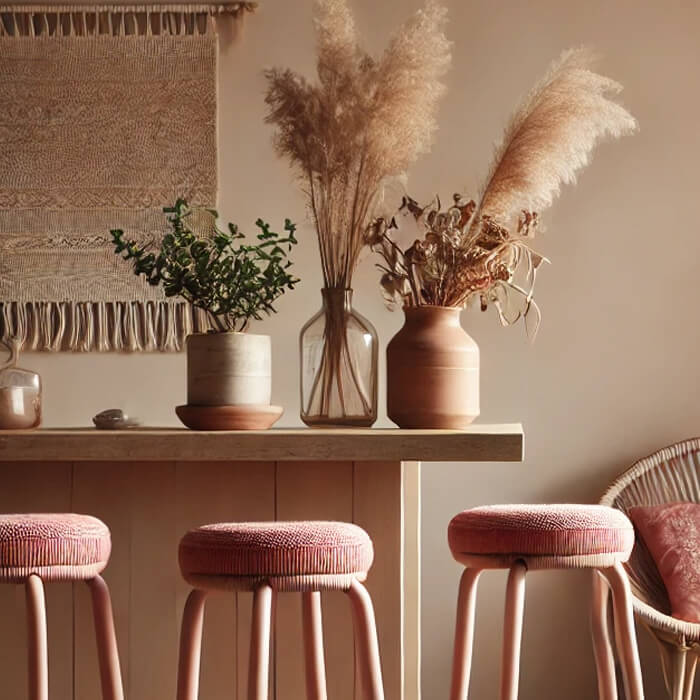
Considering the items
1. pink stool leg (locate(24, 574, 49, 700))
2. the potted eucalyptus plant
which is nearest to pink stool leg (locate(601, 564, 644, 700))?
the potted eucalyptus plant

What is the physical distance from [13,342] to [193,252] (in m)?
0.53

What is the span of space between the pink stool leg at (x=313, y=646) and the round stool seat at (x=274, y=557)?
16 cm

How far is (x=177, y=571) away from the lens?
2.13m

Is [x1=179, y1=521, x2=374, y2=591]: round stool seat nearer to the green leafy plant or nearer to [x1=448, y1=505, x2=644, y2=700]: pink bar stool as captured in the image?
[x1=448, y1=505, x2=644, y2=700]: pink bar stool

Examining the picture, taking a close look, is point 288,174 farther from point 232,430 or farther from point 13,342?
point 232,430

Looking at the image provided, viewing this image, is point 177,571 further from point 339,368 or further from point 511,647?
point 511,647

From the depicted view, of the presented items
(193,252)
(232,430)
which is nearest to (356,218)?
(193,252)

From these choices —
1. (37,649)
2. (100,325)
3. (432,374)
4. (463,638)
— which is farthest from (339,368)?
(100,325)

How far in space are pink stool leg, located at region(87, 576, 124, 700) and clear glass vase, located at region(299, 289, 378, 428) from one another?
59cm

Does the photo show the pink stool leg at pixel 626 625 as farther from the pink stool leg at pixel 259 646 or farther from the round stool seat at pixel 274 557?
the pink stool leg at pixel 259 646

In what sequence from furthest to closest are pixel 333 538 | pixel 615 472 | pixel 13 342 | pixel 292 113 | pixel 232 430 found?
pixel 615 472 < pixel 13 342 < pixel 292 113 < pixel 232 430 < pixel 333 538

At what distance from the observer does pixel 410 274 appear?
2246mm

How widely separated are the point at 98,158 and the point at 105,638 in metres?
1.76

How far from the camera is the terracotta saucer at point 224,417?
2.04 m
